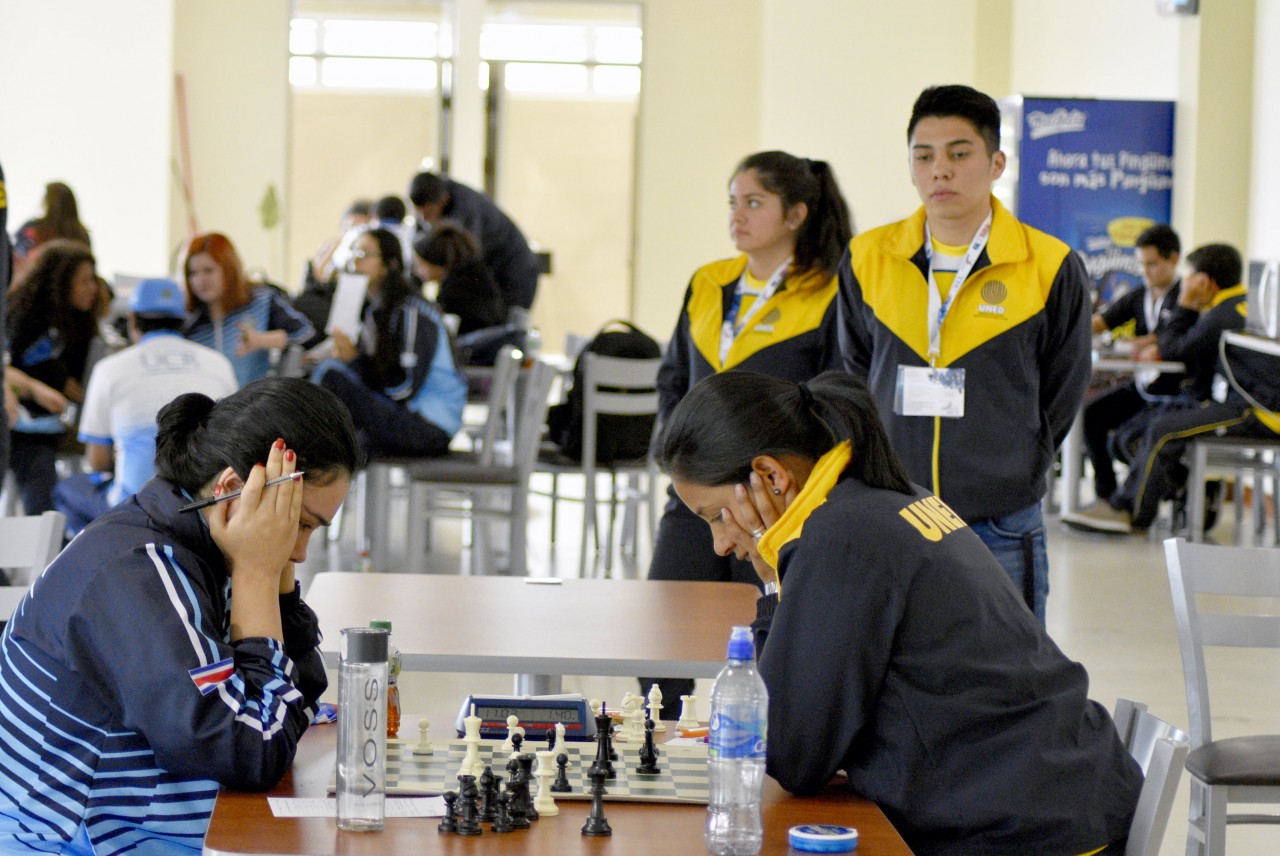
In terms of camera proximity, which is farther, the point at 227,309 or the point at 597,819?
the point at 227,309

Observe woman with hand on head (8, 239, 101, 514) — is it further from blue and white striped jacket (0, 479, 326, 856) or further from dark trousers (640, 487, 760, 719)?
blue and white striped jacket (0, 479, 326, 856)

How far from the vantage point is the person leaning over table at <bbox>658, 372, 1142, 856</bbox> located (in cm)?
160

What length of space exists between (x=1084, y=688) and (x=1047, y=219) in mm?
8406

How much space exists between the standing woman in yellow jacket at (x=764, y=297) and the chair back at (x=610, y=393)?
7.51 ft

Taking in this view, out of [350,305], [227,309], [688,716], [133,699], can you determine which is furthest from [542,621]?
[227,309]

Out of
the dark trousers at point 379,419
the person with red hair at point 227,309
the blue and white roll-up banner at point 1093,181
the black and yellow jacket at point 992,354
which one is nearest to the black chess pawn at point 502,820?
the black and yellow jacket at point 992,354

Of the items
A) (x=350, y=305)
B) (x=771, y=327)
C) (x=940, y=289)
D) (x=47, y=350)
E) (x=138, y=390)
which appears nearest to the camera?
(x=940, y=289)

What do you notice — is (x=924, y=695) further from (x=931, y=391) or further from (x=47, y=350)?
(x=47, y=350)

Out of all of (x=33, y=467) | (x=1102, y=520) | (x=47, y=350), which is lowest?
(x=1102, y=520)

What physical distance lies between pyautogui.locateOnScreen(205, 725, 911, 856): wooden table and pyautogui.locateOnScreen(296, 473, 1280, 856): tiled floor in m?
1.04

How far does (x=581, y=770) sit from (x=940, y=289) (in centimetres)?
160

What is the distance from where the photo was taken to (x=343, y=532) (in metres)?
7.36

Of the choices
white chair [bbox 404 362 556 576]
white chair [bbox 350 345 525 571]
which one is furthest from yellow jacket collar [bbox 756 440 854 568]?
white chair [bbox 350 345 525 571]

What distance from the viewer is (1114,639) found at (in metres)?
5.35
